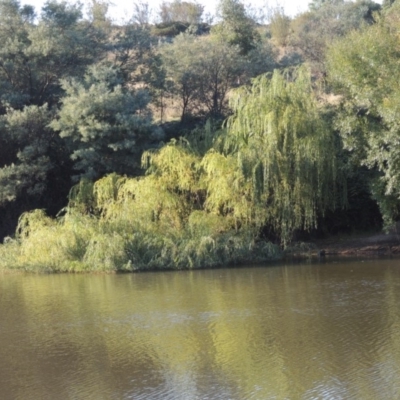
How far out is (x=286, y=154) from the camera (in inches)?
879

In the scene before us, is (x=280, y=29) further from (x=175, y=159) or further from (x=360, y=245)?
→ (x=175, y=159)

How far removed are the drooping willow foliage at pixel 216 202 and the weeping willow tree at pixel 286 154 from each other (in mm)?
31

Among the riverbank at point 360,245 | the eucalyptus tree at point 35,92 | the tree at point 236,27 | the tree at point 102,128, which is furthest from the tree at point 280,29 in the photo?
the riverbank at point 360,245

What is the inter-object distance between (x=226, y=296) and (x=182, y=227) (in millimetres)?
6103

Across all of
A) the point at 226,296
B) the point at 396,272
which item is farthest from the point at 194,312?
the point at 396,272

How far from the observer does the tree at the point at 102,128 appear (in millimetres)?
25062

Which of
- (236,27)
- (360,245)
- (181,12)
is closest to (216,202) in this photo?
(360,245)

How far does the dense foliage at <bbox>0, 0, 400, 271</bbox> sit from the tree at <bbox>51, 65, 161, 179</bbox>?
0.05 meters

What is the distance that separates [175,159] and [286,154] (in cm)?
368

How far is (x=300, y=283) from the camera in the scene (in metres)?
18.3

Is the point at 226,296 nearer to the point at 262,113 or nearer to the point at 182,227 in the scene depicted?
the point at 182,227

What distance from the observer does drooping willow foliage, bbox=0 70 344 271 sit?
70.4 feet

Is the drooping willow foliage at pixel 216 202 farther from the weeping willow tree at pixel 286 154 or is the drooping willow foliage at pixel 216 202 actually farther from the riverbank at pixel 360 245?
the riverbank at pixel 360 245

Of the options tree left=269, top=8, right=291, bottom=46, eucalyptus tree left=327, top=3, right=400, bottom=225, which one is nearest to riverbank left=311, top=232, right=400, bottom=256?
eucalyptus tree left=327, top=3, right=400, bottom=225
